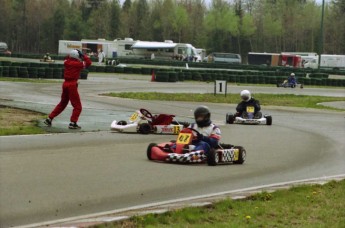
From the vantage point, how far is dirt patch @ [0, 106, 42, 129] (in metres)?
14.8

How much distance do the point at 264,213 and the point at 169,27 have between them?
106533 millimetres

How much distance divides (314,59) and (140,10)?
126 ft

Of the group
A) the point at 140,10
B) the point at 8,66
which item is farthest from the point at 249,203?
the point at 140,10

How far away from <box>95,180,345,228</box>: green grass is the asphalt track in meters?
0.73

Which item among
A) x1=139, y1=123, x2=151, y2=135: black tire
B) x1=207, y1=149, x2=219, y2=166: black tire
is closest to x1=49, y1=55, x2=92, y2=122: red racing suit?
x1=139, y1=123, x2=151, y2=135: black tire

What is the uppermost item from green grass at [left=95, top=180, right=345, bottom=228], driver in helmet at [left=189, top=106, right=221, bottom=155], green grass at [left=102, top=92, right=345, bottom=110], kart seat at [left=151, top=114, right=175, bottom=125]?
driver in helmet at [left=189, top=106, right=221, bottom=155]

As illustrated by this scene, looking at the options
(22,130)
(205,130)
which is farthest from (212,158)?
(22,130)

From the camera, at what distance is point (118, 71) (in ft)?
164

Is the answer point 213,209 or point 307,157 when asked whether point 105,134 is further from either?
point 213,209

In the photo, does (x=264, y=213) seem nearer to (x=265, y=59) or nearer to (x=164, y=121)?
(x=164, y=121)

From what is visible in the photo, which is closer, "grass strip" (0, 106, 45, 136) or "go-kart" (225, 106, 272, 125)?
"grass strip" (0, 106, 45, 136)

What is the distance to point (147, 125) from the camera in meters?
14.6

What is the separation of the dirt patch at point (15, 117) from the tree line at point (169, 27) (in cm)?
9006

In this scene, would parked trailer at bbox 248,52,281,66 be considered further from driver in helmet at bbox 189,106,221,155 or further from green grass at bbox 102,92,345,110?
driver in helmet at bbox 189,106,221,155
